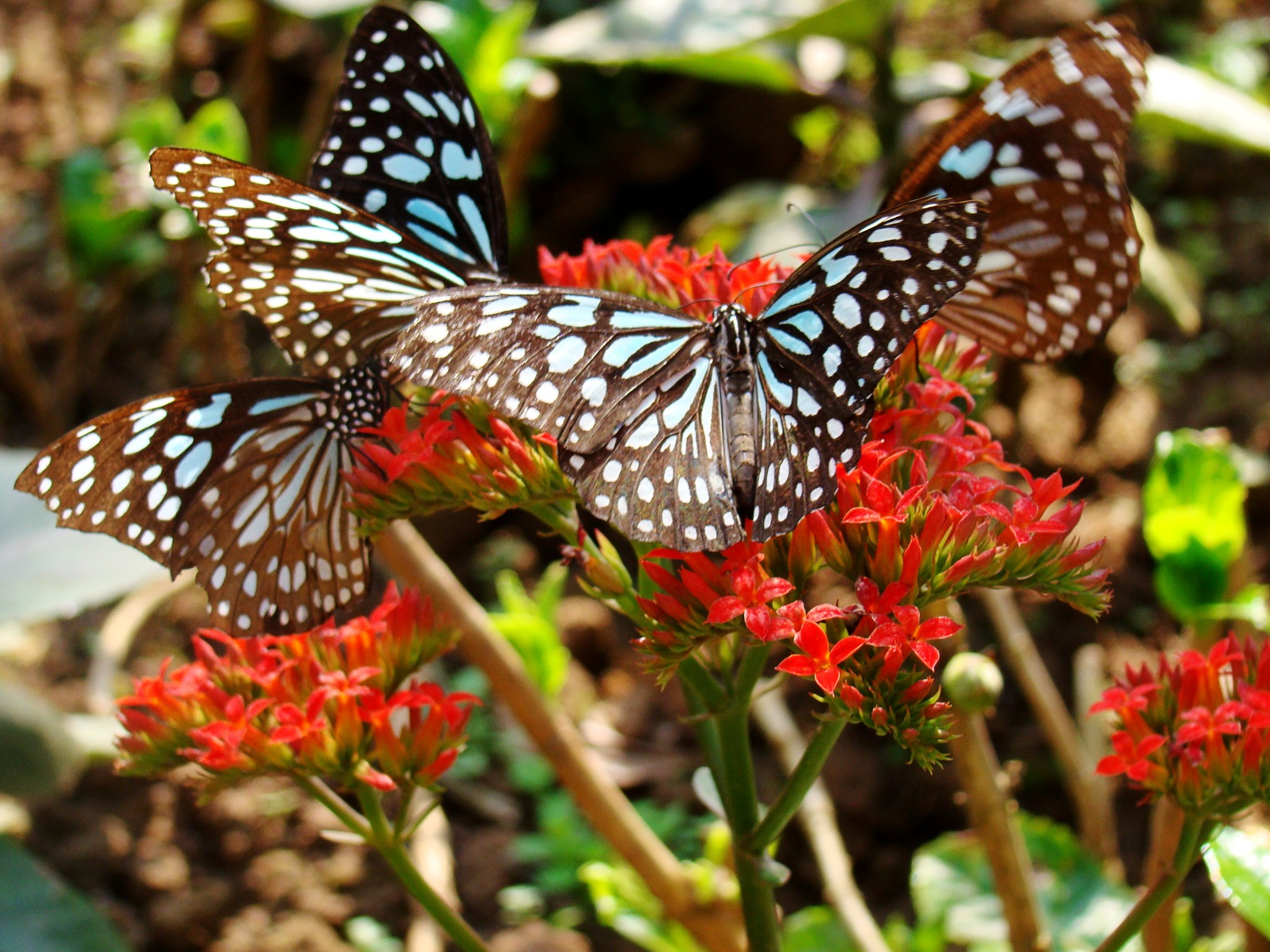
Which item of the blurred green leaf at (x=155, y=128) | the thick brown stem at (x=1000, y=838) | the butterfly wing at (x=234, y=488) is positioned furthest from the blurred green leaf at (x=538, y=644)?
the blurred green leaf at (x=155, y=128)

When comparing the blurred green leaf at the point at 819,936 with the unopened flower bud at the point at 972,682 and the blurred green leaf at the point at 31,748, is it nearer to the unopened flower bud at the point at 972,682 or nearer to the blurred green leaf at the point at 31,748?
the unopened flower bud at the point at 972,682

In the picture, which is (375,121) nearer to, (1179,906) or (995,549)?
(995,549)

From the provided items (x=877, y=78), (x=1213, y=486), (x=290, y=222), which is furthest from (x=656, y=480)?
(x=877, y=78)

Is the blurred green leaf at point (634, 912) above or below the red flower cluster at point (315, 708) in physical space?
below

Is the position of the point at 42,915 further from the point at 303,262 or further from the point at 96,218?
Answer: the point at 96,218

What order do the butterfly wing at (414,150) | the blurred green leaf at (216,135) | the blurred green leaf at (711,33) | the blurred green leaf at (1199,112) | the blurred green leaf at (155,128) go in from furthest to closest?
the blurred green leaf at (155,128), the blurred green leaf at (216,135), the blurred green leaf at (711,33), the blurred green leaf at (1199,112), the butterfly wing at (414,150)

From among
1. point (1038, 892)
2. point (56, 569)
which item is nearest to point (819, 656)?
point (1038, 892)
